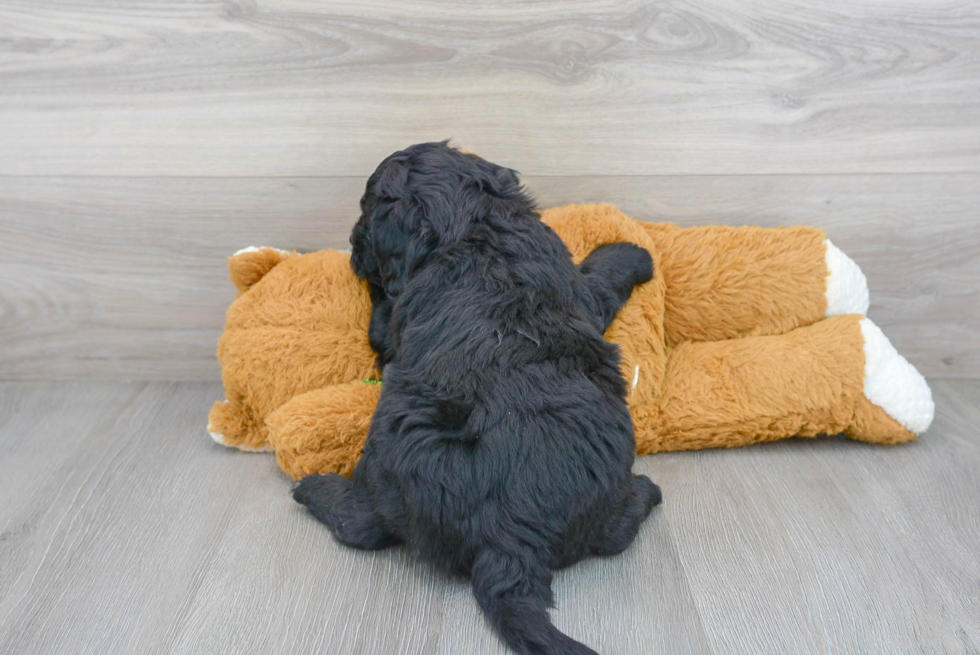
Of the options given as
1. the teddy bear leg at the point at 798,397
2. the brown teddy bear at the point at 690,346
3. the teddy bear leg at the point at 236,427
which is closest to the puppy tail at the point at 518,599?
the brown teddy bear at the point at 690,346

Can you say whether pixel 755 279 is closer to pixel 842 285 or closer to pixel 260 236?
pixel 842 285

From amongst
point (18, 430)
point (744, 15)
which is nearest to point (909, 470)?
point (744, 15)

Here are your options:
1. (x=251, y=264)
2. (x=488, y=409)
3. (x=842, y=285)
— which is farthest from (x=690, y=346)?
(x=251, y=264)

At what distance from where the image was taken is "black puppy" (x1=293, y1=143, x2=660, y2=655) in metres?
1.25

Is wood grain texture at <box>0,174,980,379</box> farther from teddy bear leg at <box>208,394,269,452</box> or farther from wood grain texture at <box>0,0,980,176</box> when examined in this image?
teddy bear leg at <box>208,394,269,452</box>

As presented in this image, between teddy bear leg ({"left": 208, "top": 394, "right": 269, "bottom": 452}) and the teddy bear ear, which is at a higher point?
the teddy bear ear

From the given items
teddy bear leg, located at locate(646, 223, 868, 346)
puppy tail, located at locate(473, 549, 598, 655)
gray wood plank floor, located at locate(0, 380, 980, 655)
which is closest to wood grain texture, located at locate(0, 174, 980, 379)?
teddy bear leg, located at locate(646, 223, 868, 346)

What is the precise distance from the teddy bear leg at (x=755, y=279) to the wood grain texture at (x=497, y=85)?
0.75 feet

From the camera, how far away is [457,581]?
138 centimetres

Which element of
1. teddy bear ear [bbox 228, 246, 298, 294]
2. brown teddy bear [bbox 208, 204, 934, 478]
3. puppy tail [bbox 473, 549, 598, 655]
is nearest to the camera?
puppy tail [bbox 473, 549, 598, 655]

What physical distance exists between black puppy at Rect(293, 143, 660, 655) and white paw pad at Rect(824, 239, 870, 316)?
26.3 inches

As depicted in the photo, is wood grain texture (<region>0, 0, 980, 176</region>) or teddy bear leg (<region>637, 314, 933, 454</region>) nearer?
teddy bear leg (<region>637, 314, 933, 454</region>)

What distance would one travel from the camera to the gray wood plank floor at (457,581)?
1.25m

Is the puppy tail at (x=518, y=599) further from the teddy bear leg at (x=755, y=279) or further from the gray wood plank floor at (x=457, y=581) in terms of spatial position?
the teddy bear leg at (x=755, y=279)
